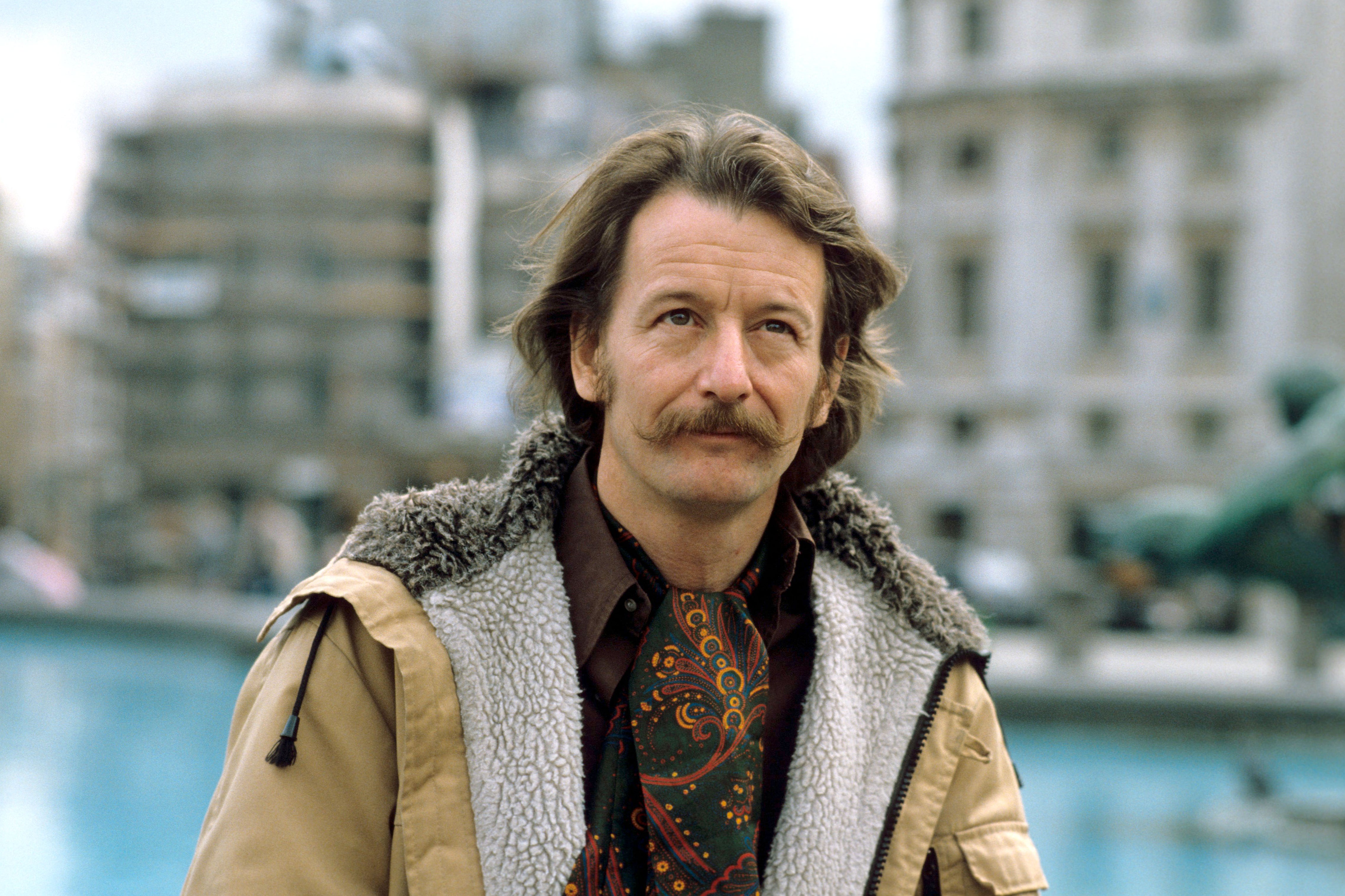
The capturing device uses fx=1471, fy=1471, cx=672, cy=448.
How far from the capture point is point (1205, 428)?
34562 mm

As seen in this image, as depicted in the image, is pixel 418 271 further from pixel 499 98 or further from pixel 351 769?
pixel 351 769

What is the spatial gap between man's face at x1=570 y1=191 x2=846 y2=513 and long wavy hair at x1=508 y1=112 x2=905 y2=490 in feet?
0.10

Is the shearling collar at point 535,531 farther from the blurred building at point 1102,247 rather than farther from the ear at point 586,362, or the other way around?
the blurred building at point 1102,247

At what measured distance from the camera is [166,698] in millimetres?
12461

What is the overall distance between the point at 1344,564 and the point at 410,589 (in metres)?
10.6

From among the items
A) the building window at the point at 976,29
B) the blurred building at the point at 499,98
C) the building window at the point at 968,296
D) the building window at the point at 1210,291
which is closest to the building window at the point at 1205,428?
the building window at the point at 1210,291

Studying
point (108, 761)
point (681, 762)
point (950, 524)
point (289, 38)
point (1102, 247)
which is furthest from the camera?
point (289, 38)

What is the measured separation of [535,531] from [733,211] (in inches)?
19.0

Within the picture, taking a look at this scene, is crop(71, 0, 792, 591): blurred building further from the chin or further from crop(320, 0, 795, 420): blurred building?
the chin

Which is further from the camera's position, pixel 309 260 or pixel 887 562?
pixel 309 260

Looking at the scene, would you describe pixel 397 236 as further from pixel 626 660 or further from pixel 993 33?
pixel 626 660

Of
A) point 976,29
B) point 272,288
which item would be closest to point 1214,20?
point 976,29

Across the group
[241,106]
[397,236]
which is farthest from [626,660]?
[241,106]

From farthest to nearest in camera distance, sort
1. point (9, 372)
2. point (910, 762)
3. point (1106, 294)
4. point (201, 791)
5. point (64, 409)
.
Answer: point (64, 409) → point (9, 372) → point (1106, 294) → point (201, 791) → point (910, 762)
